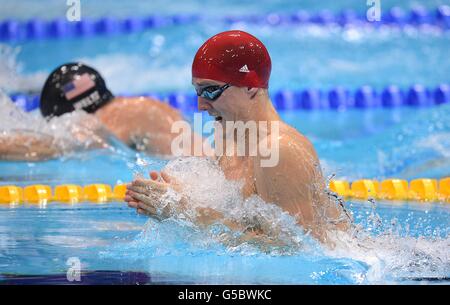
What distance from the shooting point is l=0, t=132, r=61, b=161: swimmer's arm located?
15.8ft

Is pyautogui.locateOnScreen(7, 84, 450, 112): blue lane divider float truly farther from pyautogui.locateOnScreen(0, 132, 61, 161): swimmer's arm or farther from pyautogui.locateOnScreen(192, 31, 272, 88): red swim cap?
pyautogui.locateOnScreen(192, 31, 272, 88): red swim cap

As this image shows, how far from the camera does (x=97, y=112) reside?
16.8 feet

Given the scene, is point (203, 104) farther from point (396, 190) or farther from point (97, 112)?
point (97, 112)

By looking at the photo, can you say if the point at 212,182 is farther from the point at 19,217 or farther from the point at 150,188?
the point at 19,217

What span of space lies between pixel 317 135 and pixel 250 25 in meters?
3.34

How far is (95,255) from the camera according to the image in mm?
2830

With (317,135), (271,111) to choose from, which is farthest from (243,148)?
(317,135)

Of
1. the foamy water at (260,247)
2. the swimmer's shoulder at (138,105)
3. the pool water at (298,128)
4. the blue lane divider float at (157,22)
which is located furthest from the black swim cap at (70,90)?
the blue lane divider float at (157,22)

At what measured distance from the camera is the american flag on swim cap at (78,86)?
198 inches

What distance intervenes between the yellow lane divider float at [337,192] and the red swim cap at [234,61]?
1.48m

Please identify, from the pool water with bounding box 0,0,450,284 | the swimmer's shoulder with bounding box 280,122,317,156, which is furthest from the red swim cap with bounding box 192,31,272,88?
the pool water with bounding box 0,0,450,284

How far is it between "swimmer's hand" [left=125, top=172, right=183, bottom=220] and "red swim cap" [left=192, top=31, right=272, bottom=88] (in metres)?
0.37

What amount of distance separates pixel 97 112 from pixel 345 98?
2.59 m

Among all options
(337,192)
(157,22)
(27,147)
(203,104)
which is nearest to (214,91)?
(203,104)
